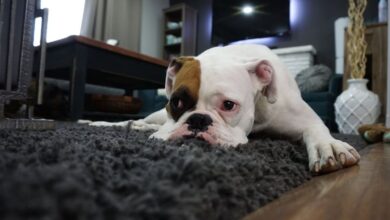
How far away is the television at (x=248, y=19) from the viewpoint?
410 cm

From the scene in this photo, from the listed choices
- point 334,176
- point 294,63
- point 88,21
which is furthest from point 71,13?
point 334,176

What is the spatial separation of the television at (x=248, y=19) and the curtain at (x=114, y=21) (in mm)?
1080

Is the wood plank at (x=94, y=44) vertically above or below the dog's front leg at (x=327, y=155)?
above

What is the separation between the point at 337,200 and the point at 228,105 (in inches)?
14.7

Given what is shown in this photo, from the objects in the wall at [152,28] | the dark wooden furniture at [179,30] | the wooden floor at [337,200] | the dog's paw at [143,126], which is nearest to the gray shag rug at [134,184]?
the wooden floor at [337,200]

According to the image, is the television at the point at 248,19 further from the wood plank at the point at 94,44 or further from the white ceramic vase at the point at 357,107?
the wood plank at the point at 94,44

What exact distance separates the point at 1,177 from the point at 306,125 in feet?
2.58

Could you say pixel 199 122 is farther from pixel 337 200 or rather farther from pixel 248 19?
pixel 248 19

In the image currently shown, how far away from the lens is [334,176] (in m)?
0.63

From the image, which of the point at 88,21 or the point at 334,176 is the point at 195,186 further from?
the point at 88,21

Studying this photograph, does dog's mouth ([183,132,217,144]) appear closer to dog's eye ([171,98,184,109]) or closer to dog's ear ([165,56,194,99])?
dog's eye ([171,98,184,109])

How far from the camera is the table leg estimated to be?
6.06ft

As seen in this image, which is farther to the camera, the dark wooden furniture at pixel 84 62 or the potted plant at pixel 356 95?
the potted plant at pixel 356 95

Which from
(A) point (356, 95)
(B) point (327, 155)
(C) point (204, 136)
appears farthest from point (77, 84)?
(A) point (356, 95)
